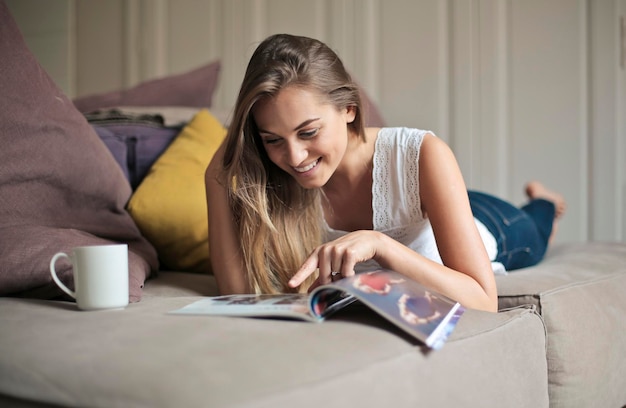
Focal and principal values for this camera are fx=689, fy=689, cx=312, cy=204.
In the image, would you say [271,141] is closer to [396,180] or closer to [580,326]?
[396,180]

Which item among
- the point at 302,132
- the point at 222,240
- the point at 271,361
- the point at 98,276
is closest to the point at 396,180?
the point at 302,132

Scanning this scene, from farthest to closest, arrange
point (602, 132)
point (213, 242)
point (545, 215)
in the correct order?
point (602, 132) → point (545, 215) → point (213, 242)

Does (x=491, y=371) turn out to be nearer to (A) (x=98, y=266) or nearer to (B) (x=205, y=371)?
(B) (x=205, y=371)

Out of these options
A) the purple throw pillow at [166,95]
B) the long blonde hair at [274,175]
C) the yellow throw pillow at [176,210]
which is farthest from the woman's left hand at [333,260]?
the purple throw pillow at [166,95]

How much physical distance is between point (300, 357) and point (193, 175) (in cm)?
119

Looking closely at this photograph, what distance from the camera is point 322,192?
5.40 feet

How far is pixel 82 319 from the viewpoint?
1006 mm

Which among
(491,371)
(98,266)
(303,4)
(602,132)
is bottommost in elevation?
(491,371)

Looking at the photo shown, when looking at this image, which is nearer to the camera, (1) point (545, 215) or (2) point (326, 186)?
(2) point (326, 186)

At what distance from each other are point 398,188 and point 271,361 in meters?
0.85

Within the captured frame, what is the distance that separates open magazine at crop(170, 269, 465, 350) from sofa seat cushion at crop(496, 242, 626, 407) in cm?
35

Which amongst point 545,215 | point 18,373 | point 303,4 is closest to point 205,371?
point 18,373

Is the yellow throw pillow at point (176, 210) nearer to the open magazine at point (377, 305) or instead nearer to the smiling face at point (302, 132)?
the smiling face at point (302, 132)

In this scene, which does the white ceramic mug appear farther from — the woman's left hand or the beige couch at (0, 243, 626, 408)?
the woman's left hand
